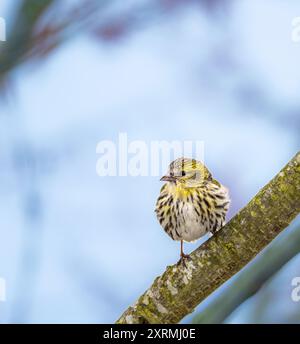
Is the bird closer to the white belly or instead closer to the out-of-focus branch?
the white belly

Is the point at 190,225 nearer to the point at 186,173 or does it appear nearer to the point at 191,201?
the point at 191,201

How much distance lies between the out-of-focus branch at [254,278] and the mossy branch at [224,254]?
171 mm

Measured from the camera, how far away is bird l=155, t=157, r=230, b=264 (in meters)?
2.51

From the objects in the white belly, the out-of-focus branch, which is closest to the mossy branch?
the out-of-focus branch

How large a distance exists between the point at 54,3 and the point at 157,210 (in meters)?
0.84

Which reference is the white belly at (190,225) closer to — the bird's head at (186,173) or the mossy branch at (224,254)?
the bird's head at (186,173)

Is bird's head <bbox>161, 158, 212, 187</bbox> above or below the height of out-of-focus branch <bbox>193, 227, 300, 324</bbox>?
above

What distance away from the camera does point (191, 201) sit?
255 cm

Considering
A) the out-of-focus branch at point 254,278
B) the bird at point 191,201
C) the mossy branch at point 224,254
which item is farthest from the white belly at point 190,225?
the mossy branch at point 224,254

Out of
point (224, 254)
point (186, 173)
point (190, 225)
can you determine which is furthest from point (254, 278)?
point (186, 173)

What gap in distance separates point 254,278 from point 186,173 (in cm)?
60

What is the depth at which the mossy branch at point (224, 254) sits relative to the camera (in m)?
1.79
